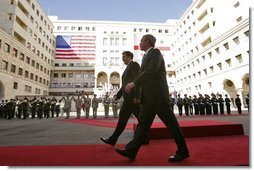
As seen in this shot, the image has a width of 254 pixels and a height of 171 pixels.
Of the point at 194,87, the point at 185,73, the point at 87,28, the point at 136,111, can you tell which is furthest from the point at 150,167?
the point at 87,28

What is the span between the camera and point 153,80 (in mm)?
3080

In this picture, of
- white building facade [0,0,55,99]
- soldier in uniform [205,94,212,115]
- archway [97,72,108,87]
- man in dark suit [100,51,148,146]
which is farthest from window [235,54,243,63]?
archway [97,72,108,87]

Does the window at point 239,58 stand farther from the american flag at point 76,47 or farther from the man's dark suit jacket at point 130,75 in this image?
the american flag at point 76,47

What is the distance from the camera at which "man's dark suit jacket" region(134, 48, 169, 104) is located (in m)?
3.00

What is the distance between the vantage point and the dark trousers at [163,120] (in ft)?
9.41

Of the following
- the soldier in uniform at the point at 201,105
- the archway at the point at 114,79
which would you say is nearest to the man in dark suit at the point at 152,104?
the soldier in uniform at the point at 201,105

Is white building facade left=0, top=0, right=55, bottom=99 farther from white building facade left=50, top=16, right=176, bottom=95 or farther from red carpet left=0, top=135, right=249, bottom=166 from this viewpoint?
red carpet left=0, top=135, right=249, bottom=166

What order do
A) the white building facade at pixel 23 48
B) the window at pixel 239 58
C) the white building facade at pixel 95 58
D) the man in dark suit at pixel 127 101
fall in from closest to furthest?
the man in dark suit at pixel 127 101 → the window at pixel 239 58 → the white building facade at pixel 23 48 → the white building facade at pixel 95 58

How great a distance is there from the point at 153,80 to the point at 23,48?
123ft

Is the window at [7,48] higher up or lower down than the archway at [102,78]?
higher up

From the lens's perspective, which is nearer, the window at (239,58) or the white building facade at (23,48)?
the window at (239,58)

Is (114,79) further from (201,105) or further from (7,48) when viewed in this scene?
(201,105)

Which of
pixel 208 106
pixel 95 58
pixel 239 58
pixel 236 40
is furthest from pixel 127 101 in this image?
pixel 95 58

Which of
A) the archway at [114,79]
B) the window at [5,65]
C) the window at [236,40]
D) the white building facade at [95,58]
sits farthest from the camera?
the archway at [114,79]
